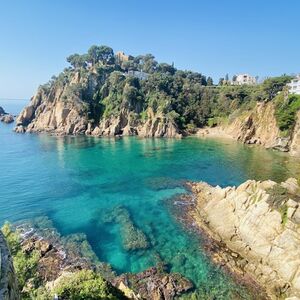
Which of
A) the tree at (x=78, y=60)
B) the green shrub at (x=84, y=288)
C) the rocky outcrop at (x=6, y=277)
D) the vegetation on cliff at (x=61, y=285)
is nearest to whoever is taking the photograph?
the rocky outcrop at (x=6, y=277)

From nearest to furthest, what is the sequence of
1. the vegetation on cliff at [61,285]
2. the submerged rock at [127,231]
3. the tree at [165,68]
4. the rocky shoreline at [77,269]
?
1. the vegetation on cliff at [61,285]
2. the rocky shoreline at [77,269]
3. the submerged rock at [127,231]
4. the tree at [165,68]

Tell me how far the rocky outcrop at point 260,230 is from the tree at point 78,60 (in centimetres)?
11217

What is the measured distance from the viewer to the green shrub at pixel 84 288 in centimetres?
1729

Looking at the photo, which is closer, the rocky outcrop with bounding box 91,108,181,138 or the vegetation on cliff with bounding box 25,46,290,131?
the rocky outcrop with bounding box 91,108,181,138

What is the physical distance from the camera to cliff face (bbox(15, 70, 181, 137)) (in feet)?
320

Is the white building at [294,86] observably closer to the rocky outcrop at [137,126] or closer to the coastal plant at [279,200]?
the rocky outcrop at [137,126]

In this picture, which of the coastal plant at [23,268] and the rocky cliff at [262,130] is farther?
the rocky cliff at [262,130]

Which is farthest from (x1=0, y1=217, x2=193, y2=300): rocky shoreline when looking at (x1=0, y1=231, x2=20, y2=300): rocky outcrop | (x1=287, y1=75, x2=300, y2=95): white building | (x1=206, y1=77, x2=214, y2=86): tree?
(x1=206, y1=77, x2=214, y2=86): tree

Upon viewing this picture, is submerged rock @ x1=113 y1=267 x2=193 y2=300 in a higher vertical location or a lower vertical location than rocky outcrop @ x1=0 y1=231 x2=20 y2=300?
lower

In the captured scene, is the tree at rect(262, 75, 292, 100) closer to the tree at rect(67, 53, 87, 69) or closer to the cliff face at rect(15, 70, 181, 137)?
the cliff face at rect(15, 70, 181, 137)

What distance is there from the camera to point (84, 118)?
102875 mm

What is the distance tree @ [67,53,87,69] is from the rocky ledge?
368 ft

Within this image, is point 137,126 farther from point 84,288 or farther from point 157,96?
point 84,288

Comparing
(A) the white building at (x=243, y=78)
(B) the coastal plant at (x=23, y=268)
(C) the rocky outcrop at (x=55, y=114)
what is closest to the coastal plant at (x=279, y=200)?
(B) the coastal plant at (x=23, y=268)
